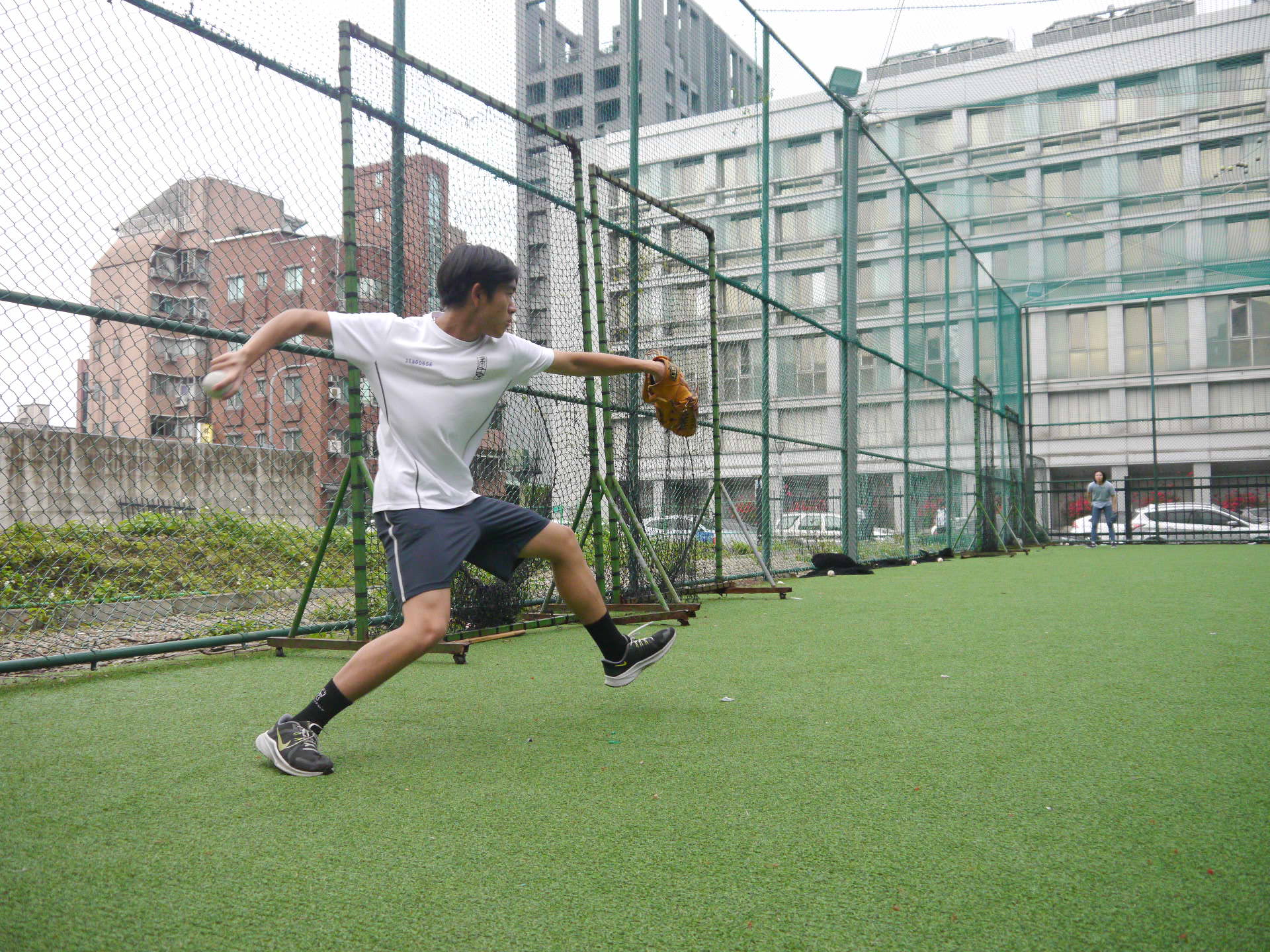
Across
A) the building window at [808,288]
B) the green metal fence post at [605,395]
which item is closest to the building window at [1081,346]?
the building window at [808,288]

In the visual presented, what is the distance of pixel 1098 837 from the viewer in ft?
6.00

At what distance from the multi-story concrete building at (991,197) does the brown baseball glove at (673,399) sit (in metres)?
3.58

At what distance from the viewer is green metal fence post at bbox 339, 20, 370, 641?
409 cm

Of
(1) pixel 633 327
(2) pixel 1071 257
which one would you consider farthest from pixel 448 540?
(2) pixel 1071 257

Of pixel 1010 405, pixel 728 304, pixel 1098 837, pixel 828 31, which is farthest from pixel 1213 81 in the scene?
pixel 1098 837

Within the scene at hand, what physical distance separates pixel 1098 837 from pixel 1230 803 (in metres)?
0.42

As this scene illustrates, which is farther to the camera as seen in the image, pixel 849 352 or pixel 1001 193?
pixel 1001 193

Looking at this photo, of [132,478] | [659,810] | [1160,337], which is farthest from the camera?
[1160,337]

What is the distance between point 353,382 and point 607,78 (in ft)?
11.6

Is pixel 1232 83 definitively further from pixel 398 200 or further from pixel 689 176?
pixel 398 200

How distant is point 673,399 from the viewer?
3658 millimetres

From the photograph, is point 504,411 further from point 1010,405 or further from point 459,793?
point 1010,405

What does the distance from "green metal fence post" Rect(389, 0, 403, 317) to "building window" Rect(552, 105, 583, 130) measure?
4.67 ft

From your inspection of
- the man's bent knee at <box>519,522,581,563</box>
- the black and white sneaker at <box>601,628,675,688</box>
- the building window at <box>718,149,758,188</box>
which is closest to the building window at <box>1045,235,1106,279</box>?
the building window at <box>718,149,758,188</box>
